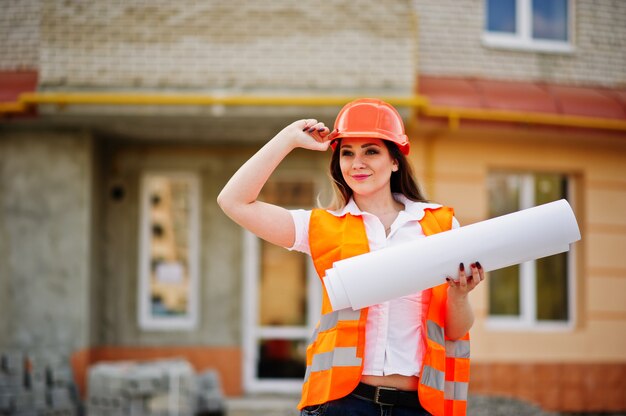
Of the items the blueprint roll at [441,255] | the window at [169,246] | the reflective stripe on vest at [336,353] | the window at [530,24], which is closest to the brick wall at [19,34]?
the window at [169,246]

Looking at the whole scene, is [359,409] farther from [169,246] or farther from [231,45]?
[169,246]

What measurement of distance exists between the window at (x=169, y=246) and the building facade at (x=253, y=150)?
0.02 meters

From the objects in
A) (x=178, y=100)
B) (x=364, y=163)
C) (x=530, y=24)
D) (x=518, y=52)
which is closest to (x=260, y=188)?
(x=364, y=163)

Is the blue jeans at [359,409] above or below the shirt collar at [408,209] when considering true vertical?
below

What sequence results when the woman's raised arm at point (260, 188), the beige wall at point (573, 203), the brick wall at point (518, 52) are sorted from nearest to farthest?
1. the woman's raised arm at point (260, 188)
2. the beige wall at point (573, 203)
3. the brick wall at point (518, 52)

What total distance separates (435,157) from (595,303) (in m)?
2.61

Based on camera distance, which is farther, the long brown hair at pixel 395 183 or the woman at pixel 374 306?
the long brown hair at pixel 395 183

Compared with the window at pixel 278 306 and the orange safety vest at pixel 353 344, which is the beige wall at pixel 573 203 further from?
the orange safety vest at pixel 353 344

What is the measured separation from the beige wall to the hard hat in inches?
205

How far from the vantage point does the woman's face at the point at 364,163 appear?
2.29 meters

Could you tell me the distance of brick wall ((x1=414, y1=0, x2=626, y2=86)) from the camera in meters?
7.79

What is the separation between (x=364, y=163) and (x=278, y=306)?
6.14 meters

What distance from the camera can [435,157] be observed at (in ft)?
24.6

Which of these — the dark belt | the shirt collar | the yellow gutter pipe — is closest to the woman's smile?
the shirt collar
